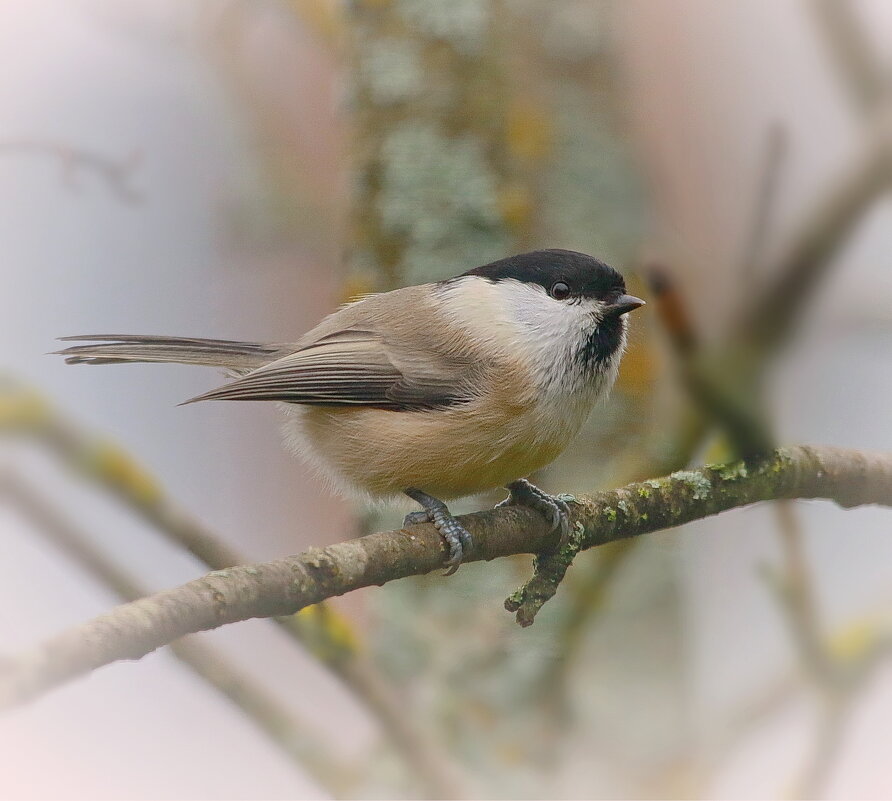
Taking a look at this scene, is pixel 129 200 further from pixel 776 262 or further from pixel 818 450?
pixel 818 450

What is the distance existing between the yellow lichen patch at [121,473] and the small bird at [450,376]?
14cm

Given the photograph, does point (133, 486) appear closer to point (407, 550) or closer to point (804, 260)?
point (407, 550)

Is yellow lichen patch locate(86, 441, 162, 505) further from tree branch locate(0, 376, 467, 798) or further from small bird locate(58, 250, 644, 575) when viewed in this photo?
small bird locate(58, 250, 644, 575)

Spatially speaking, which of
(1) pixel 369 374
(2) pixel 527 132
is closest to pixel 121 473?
(1) pixel 369 374

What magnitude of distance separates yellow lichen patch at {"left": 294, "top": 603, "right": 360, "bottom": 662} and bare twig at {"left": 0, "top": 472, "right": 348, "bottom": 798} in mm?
140

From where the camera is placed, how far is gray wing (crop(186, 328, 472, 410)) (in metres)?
1.52

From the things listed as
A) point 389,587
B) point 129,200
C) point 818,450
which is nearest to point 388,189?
point 129,200

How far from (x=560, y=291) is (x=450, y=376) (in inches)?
9.3

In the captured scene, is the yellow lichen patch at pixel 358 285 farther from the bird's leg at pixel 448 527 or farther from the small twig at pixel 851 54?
the small twig at pixel 851 54

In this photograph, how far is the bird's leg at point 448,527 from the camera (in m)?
1.27

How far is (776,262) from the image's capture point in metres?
1.28

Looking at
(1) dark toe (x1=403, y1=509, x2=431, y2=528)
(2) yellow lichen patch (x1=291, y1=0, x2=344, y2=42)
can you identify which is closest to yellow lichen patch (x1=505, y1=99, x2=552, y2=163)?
(2) yellow lichen patch (x1=291, y1=0, x2=344, y2=42)

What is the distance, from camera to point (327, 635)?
1496 mm

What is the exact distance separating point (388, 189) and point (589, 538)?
99 centimetres
